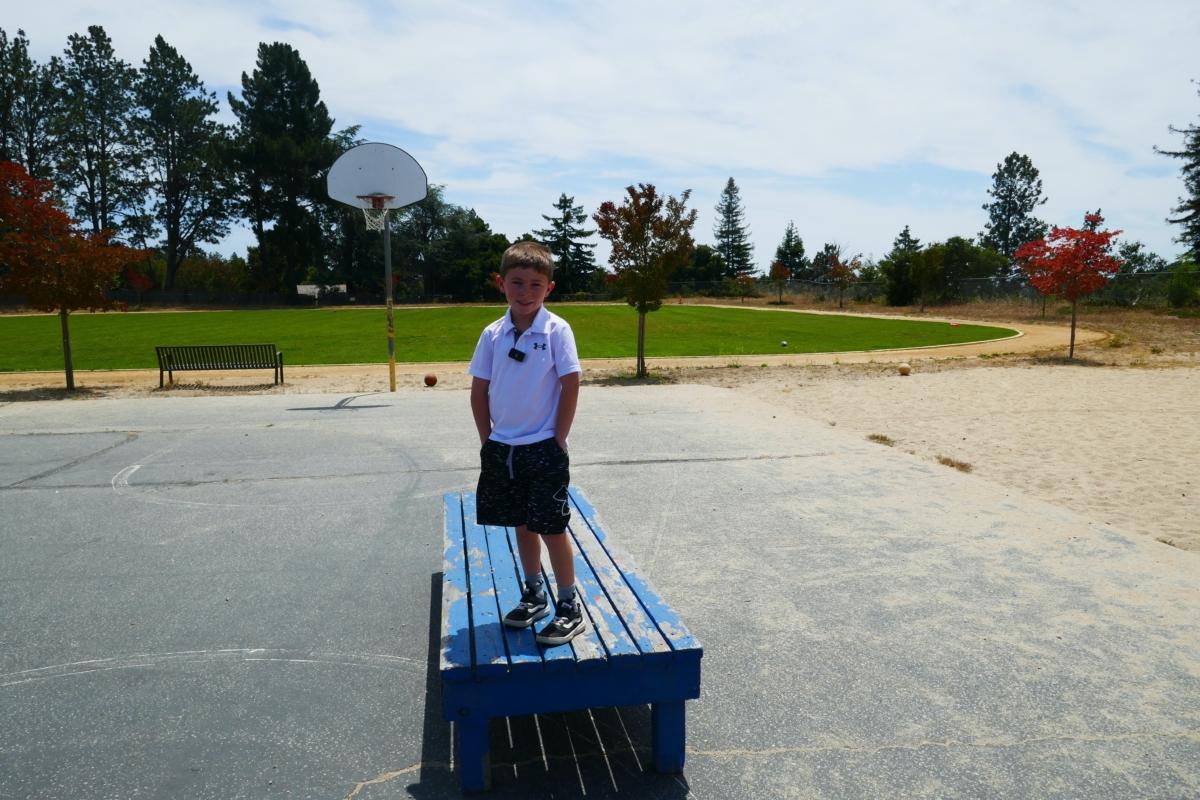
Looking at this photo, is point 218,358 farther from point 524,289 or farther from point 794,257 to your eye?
point 794,257

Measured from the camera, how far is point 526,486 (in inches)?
119

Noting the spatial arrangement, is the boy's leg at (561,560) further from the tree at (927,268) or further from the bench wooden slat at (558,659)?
the tree at (927,268)

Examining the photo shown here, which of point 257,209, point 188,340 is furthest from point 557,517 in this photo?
point 257,209

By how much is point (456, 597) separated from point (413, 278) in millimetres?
72728

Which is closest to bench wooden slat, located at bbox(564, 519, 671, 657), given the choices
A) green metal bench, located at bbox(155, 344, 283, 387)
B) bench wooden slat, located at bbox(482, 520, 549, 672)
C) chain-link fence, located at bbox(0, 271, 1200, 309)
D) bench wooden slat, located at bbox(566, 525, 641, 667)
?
bench wooden slat, located at bbox(566, 525, 641, 667)

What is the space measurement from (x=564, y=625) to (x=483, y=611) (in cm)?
40

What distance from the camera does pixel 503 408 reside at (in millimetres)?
3006

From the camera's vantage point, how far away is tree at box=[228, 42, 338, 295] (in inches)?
2447

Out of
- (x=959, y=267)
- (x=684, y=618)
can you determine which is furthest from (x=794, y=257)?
(x=684, y=618)

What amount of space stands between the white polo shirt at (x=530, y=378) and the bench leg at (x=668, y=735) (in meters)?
1.11

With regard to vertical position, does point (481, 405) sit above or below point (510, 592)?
above

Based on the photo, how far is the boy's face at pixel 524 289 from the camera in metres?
2.94

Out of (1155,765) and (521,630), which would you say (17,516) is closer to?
(521,630)

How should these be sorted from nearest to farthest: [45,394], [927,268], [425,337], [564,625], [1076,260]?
[564,625] < [45,394] < [1076,260] < [425,337] < [927,268]
